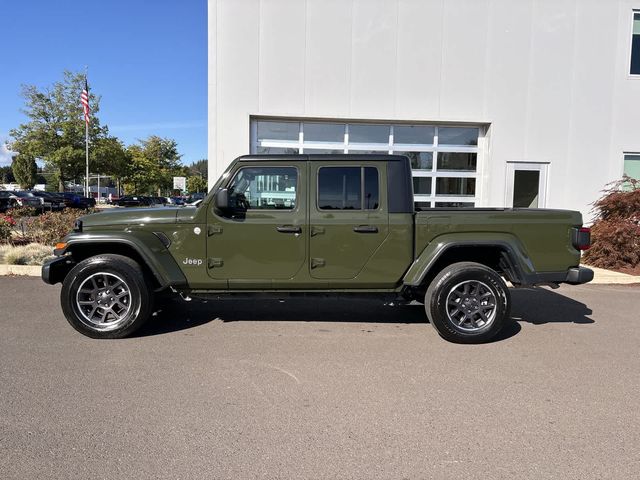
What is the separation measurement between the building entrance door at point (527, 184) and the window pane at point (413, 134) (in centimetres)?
221

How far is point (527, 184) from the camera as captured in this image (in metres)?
12.1

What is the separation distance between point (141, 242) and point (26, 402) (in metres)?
1.86

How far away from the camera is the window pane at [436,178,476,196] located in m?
12.1

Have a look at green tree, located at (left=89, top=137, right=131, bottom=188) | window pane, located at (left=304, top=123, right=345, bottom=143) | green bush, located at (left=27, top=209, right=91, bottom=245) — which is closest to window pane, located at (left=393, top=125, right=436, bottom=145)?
window pane, located at (left=304, top=123, right=345, bottom=143)

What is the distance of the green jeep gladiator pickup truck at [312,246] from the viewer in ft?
15.8

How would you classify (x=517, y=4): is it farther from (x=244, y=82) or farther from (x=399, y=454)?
(x=399, y=454)

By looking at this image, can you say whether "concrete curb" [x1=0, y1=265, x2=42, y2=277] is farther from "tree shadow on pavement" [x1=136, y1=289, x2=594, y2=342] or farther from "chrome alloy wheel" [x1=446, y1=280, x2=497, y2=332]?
"chrome alloy wheel" [x1=446, y1=280, x2=497, y2=332]

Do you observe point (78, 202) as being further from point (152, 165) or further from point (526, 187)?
point (526, 187)

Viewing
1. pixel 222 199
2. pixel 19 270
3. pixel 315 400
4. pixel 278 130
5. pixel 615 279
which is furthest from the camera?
pixel 278 130

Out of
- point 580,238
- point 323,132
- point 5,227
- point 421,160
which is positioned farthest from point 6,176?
point 580,238

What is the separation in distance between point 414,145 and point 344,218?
7791 mm

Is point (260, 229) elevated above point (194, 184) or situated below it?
below

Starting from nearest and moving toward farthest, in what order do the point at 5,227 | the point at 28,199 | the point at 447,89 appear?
the point at 5,227 < the point at 447,89 < the point at 28,199

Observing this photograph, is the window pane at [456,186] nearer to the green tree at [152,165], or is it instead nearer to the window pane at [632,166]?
the window pane at [632,166]
